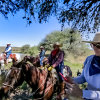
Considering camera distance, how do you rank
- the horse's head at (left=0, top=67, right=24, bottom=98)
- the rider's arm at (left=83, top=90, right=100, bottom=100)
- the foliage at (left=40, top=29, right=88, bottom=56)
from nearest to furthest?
the rider's arm at (left=83, top=90, right=100, bottom=100)
the horse's head at (left=0, top=67, right=24, bottom=98)
the foliage at (left=40, top=29, right=88, bottom=56)

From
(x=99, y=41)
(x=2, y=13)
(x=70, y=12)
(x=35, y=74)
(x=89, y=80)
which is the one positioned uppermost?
(x=70, y=12)

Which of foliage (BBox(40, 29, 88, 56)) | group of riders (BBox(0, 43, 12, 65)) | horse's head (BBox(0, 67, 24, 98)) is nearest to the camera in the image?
horse's head (BBox(0, 67, 24, 98))

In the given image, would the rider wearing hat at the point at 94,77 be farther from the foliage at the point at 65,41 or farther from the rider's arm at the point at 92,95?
the foliage at the point at 65,41

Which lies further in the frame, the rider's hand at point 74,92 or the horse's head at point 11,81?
the horse's head at point 11,81

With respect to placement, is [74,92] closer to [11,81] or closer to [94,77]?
[94,77]

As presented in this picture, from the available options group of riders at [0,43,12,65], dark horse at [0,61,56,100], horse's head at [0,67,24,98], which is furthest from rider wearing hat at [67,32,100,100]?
group of riders at [0,43,12,65]

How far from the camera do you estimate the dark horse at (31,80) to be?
9.36 ft

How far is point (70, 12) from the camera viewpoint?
13.8 feet

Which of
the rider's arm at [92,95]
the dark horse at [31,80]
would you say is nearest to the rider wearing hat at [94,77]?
the rider's arm at [92,95]

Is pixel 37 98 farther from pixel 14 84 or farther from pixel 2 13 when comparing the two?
pixel 2 13

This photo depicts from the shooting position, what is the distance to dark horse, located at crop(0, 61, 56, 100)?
9.36 ft

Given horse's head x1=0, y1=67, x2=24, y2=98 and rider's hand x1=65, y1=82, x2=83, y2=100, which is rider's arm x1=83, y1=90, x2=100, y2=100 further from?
horse's head x1=0, y1=67, x2=24, y2=98

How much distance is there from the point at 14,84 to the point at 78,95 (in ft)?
7.32

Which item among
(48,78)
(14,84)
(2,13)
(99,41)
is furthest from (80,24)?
(99,41)
